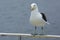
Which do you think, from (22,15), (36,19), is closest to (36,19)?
(36,19)

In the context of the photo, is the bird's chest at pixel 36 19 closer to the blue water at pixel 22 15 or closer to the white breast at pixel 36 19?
the white breast at pixel 36 19

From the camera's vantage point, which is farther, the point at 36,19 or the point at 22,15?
the point at 22,15

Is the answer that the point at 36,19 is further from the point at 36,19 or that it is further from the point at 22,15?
the point at 22,15

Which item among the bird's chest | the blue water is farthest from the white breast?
the blue water

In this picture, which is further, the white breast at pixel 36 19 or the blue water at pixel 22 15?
the blue water at pixel 22 15

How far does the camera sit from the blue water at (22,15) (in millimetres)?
3381

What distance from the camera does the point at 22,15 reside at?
3.46 metres

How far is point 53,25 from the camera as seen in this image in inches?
133

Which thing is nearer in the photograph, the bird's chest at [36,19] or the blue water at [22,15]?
the bird's chest at [36,19]

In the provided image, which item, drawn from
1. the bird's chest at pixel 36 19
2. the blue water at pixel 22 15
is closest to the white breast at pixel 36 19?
the bird's chest at pixel 36 19

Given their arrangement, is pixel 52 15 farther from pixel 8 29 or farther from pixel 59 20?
pixel 8 29

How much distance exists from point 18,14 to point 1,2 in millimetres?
305

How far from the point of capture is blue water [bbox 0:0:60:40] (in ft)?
11.1

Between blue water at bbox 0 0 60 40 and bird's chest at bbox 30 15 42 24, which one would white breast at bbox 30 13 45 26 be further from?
blue water at bbox 0 0 60 40
